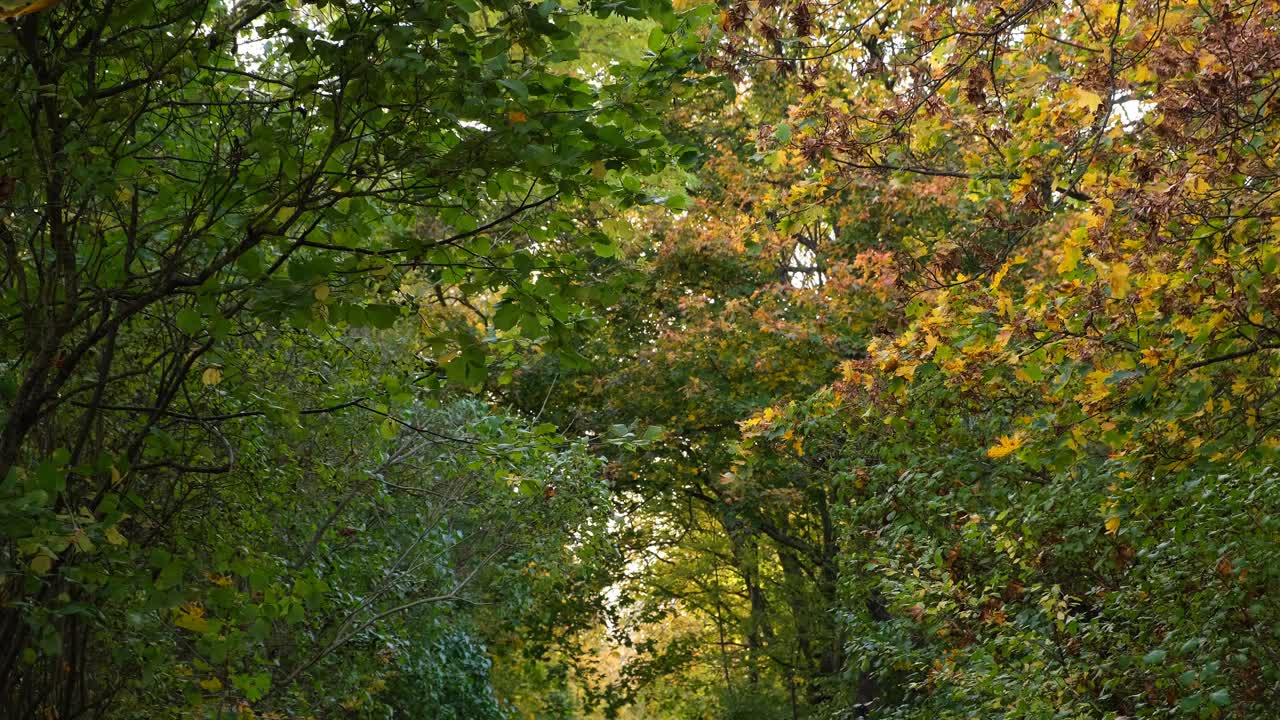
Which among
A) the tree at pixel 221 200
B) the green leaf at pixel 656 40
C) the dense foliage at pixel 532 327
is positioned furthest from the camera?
the green leaf at pixel 656 40

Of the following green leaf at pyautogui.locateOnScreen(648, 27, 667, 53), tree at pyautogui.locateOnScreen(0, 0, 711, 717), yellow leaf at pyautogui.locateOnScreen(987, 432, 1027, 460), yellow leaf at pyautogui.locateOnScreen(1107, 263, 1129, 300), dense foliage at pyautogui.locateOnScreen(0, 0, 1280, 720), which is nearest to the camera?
tree at pyautogui.locateOnScreen(0, 0, 711, 717)

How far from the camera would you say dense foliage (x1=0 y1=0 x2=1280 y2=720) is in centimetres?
368

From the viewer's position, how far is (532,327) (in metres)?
3.98

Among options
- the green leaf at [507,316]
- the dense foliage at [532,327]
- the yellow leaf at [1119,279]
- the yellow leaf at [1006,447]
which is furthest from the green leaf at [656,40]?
the yellow leaf at [1006,447]

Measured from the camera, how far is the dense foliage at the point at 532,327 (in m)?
3.68

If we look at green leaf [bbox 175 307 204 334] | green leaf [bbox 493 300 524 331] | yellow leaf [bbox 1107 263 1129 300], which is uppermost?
yellow leaf [bbox 1107 263 1129 300]

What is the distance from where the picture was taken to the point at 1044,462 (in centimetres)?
541

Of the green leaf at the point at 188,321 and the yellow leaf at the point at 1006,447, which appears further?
the yellow leaf at the point at 1006,447

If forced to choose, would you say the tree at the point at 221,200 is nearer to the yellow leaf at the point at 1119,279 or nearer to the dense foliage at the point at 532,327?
the dense foliage at the point at 532,327

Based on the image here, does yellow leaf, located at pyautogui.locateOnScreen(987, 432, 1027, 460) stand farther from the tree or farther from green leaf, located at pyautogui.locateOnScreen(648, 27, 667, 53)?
green leaf, located at pyautogui.locateOnScreen(648, 27, 667, 53)

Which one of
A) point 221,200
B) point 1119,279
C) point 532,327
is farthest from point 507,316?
point 1119,279

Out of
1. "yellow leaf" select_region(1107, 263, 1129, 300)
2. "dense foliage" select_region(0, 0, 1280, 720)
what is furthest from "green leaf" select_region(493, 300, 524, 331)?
"yellow leaf" select_region(1107, 263, 1129, 300)

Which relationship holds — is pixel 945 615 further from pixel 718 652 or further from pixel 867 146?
pixel 718 652

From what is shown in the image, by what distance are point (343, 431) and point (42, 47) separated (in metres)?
5.01
